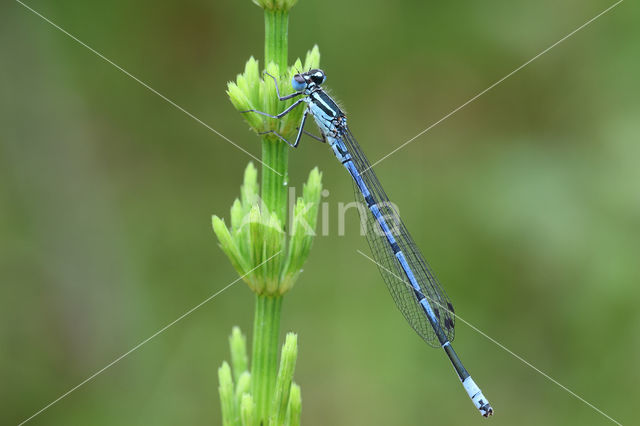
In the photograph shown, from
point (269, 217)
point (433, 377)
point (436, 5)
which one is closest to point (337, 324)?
point (433, 377)

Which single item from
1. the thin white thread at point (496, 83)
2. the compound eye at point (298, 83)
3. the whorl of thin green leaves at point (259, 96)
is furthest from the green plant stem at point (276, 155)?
the thin white thread at point (496, 83)

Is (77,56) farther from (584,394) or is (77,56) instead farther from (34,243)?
(584,394)

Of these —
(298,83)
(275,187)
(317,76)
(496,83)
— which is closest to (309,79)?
(317,76)

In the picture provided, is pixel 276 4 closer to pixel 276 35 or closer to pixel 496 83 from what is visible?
pixel 276 35

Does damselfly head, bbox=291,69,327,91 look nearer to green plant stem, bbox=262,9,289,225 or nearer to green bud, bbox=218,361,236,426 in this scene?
green plant stem, bbox=262,9,289,225

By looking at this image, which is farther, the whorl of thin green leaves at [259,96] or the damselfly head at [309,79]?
the damselfly head at [309,79]

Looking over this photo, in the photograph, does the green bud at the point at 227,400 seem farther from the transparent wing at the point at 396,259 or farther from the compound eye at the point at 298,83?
the transparent wing at the point at 396,259

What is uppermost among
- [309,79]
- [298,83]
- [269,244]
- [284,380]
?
[309,79]
